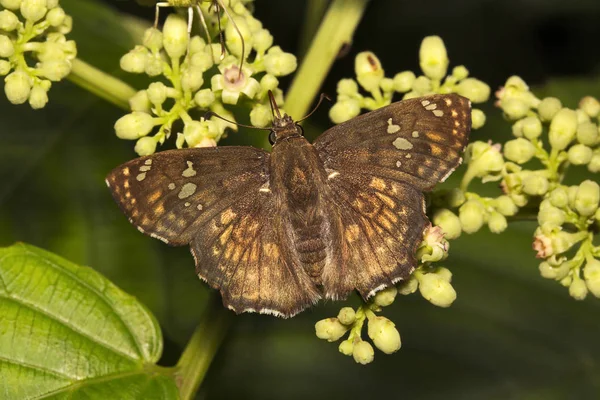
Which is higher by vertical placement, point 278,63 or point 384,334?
point 278,63

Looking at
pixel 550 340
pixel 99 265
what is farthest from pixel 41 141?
pixel 550 340

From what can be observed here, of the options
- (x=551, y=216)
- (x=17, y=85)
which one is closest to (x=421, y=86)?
(x=551, y=216)

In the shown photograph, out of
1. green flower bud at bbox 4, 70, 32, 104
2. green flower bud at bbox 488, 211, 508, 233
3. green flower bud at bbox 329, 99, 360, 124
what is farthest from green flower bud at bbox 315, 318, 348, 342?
green flower bud at bbox 4, 70, 32, 104

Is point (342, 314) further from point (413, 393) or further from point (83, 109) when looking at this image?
point (83, 109)

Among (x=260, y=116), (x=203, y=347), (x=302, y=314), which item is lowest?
(x=302, y=314)

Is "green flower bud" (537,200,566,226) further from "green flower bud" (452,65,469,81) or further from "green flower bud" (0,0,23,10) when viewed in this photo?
"green flower bud" (0,0,23,10)

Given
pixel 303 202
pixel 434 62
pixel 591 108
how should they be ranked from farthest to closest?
pixel 591 108 → pixel 434 62 → pixel 303 202

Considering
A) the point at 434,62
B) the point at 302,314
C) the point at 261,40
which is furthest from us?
the point at 302,314

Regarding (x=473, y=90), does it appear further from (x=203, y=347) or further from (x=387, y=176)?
(x=203, y=347)
